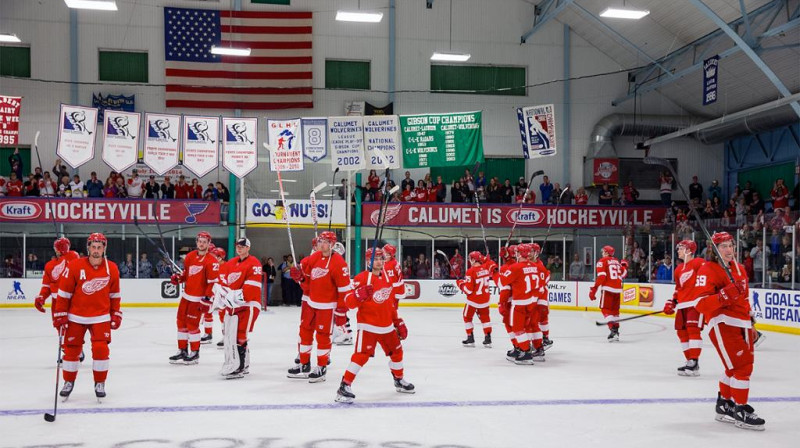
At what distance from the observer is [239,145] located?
20.1 meters

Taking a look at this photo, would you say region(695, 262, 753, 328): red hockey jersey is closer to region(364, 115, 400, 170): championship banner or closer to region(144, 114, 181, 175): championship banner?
region(364, 115, 400, 170): championship banner

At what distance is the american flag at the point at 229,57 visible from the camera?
26531 mm

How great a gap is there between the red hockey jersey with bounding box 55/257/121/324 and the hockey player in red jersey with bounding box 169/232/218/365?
9.10 ft

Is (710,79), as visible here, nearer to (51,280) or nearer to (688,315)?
(688,315)

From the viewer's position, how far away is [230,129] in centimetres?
2008

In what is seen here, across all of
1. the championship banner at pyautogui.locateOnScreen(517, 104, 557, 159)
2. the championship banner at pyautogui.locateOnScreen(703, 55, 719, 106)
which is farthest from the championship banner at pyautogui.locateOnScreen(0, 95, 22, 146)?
the championship banner at pyautogui.locateOnScreen(703, 55, 719, 106)

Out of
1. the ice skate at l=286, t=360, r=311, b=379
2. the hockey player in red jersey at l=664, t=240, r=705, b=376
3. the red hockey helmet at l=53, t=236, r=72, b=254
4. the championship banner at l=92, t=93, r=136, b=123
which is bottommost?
the ice skate at l=286, t=360, r=311, b=379

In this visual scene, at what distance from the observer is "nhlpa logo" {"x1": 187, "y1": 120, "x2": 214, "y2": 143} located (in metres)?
20.0

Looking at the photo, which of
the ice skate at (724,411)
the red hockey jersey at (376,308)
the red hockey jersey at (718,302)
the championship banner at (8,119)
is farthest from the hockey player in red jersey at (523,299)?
the championship banner at (8,119)

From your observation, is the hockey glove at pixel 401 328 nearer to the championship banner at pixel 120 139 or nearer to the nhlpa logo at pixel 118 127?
the championship banner at pixel 120 139

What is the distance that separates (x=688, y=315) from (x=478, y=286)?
3.68 meters

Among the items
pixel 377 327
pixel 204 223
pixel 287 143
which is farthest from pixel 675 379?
pixel 204 223

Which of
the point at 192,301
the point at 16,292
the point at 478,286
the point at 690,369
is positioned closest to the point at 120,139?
the point at 16,292

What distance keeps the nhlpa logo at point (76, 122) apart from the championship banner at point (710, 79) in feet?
54.3
